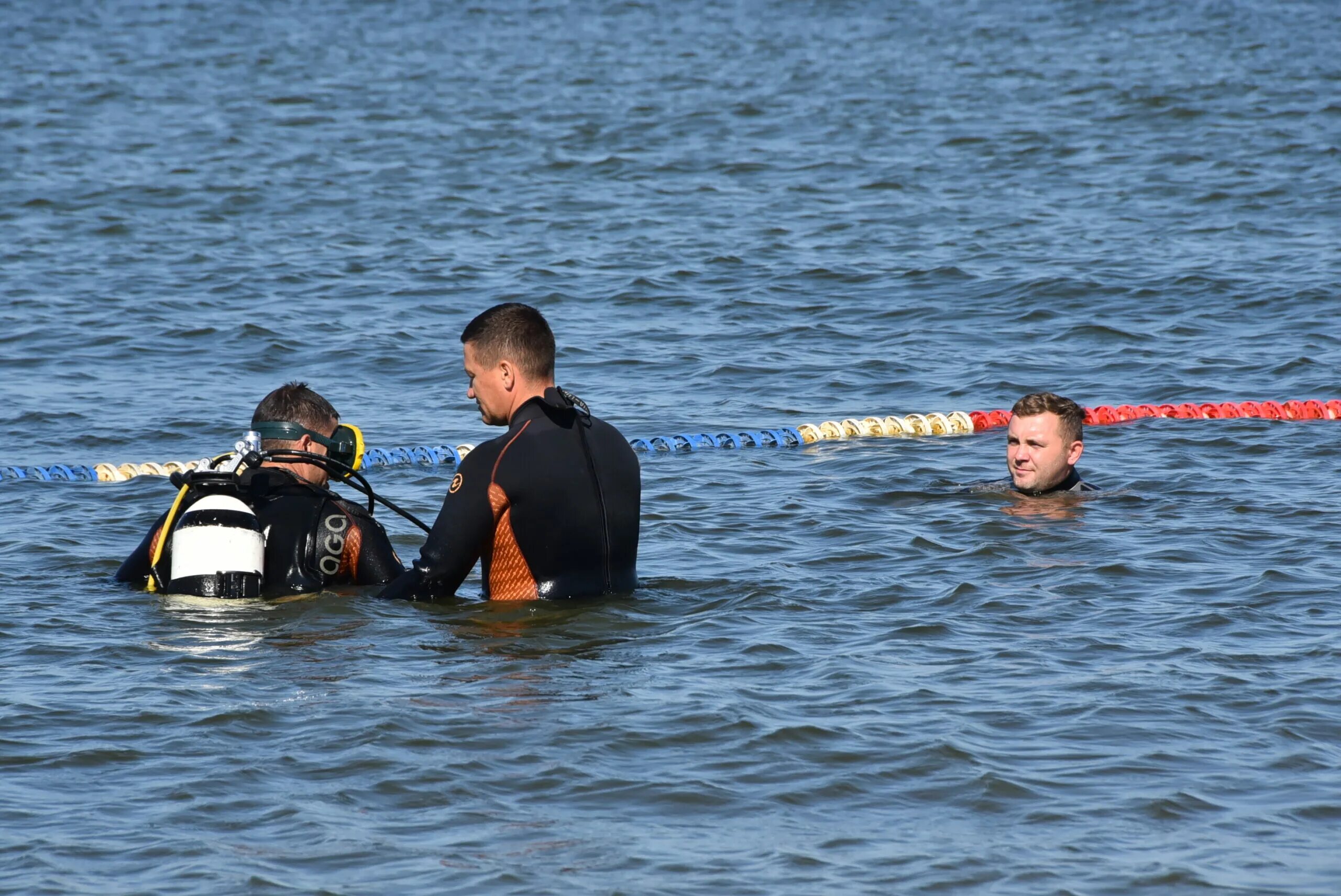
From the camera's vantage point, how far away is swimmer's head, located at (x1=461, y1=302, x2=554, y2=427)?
6.61m

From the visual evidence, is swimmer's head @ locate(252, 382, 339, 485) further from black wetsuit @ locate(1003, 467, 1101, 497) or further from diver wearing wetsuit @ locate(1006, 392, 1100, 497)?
black wetsuit @ locate(1003, 467, 1101, 497)

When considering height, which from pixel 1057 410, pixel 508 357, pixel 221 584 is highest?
pixel 508 357

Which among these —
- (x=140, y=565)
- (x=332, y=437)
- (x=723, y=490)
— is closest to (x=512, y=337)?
(x=332, y=437)

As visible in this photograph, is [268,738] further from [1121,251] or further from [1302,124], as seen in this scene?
[1302,124]

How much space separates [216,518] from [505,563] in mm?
1121

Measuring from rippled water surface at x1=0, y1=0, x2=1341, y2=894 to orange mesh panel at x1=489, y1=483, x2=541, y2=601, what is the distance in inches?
3.5

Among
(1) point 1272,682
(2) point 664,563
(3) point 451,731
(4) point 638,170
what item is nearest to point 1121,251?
(4) point 638,170

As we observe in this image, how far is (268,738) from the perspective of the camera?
5.76 metres

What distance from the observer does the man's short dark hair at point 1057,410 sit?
904 cm

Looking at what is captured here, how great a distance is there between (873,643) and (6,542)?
14.6ft

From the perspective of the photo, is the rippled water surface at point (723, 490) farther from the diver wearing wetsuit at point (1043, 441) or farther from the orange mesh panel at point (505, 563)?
the diver wearing wetsuit at point (1043, 441)

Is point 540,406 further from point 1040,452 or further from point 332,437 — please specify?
point 1040,452

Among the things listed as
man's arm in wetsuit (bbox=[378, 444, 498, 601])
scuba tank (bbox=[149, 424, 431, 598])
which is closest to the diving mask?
scuba tank (bbox=[149, 424, 431, 598])

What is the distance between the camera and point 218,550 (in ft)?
21.6
